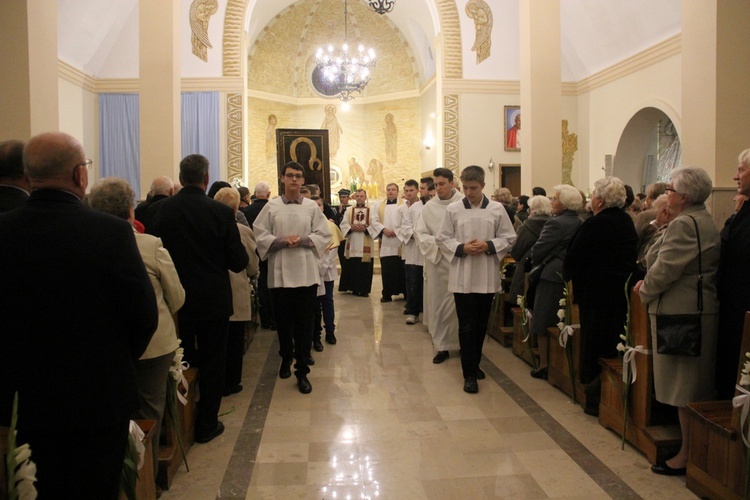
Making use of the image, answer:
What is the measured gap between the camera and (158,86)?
28.9ft

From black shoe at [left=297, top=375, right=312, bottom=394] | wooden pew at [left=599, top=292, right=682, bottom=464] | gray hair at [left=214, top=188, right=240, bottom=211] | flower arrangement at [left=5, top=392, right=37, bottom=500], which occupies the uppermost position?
gray hair at [left=214, top=188, right=240, bottom=211]

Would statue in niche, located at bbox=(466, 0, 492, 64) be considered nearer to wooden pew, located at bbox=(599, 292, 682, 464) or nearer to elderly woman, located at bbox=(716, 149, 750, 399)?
wooden pew, located at bbox=(599, 292, 682, 464)

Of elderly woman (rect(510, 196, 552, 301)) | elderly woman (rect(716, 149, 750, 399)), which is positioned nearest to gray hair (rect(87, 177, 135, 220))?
elderly woman (rect(716, 149, 750, 399))

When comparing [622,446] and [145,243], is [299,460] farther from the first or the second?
[622,446]

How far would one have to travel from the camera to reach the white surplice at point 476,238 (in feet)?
16.7

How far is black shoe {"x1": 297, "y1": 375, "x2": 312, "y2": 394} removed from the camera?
506cm

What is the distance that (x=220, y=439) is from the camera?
4.09 meters

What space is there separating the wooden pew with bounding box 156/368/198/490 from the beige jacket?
0.60 metres

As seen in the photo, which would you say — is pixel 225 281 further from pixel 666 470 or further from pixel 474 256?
pixel 666 470

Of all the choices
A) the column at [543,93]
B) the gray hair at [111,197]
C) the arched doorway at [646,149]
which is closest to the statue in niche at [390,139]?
the arched doorway at [646,149]

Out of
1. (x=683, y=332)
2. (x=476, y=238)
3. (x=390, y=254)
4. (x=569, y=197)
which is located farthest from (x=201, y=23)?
(x=683, y=332)

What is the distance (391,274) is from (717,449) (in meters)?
6.93

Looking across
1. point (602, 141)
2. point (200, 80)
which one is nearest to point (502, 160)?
point (602, 141)

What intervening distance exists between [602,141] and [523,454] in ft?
44.6
